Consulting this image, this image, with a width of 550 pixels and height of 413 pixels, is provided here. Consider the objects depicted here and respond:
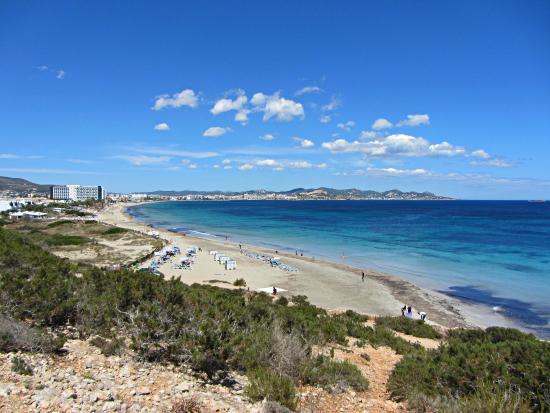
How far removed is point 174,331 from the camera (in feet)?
20.9

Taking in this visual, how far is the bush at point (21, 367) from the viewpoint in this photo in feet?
15.9

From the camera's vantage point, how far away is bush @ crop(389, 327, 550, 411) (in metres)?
5.56

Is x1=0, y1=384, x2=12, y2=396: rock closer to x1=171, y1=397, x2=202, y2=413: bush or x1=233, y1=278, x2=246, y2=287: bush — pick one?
x1=171, y1=397, x2=202, y2=413: bush

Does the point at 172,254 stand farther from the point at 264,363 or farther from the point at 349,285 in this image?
the point at 264,363

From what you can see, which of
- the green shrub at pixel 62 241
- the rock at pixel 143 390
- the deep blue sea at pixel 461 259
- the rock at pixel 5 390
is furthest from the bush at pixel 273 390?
the green shrub at pixel 62 241

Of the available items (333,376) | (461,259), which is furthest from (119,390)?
(461,259)

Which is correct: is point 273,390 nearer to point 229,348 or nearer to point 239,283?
point 229,348

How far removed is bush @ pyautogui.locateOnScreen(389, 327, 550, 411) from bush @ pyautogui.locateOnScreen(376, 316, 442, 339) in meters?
7.06

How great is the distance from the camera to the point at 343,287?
2689 centimetres

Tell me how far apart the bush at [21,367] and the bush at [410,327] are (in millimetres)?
12306

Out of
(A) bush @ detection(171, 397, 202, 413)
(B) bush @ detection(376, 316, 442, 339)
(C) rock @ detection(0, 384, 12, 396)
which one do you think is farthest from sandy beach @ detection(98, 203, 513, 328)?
(C) rock @ detection(0, 384, 12, 396)

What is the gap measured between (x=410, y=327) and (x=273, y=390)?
10963mm

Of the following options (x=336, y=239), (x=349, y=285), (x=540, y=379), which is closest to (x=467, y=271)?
(x=349, y=285)

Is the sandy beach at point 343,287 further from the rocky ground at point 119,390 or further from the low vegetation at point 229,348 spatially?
the rocky ground at point 119,390
